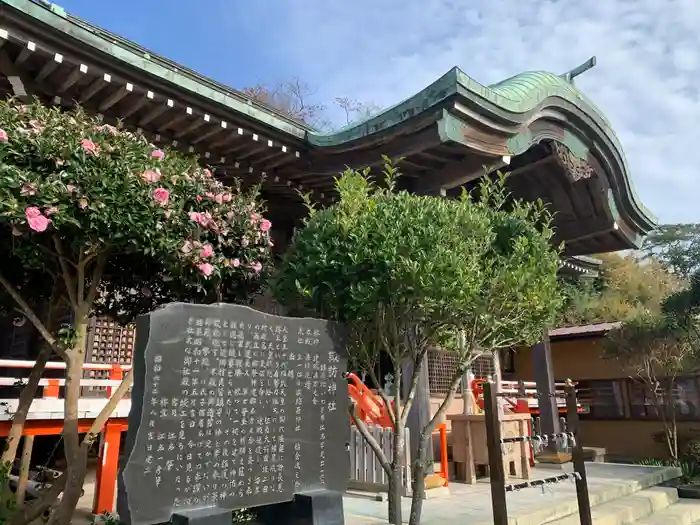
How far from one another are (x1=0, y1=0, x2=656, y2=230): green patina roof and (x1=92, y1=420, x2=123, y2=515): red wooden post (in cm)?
400

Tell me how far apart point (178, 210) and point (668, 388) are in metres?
13.2

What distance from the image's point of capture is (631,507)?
744cm

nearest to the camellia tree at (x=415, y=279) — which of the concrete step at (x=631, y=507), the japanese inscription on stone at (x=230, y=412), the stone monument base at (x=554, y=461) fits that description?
the japanese inscription on stone at (x=230, y=412)

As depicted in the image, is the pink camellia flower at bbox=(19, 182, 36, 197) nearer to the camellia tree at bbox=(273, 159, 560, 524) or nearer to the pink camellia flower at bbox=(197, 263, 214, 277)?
the pink camellia flower at bbox=(197, 263, 214, 277)

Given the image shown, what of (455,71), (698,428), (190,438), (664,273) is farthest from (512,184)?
(664,273)

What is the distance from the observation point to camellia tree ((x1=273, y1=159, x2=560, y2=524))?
3.88 meters

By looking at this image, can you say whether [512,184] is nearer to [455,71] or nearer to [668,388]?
[455,71]

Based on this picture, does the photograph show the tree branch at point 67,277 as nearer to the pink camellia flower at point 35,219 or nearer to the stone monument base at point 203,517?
the pink camellia flower at point 35,219

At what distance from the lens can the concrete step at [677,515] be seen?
24.2 ft

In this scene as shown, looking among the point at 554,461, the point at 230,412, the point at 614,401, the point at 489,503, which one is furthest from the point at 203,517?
the point at 614,401

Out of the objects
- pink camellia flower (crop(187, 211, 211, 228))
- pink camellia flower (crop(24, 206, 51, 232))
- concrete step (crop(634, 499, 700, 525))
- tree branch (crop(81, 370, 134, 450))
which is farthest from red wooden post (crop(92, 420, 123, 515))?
concrete step (crop(634, 499, 700, 525))

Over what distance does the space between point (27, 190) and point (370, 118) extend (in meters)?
4.09

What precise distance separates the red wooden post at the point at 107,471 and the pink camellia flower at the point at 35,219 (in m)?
3.50

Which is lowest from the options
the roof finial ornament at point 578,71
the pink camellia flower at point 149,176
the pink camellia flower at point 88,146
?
the pink camellia flower at point 149,176
